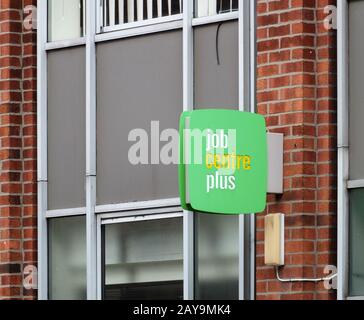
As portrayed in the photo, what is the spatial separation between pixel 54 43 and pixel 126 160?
1572 millimetres

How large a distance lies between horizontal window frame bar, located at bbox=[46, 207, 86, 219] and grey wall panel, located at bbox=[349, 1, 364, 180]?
293 cm

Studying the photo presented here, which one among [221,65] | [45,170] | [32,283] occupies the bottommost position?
[32,283]

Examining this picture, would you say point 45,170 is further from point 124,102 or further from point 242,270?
point 242,270

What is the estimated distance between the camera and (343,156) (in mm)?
11703

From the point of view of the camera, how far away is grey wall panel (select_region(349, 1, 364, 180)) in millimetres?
11664

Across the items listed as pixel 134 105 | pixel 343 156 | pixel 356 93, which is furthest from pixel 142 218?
pixel 356 93

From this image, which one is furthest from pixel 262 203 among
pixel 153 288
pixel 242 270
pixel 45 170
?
pixel 45 170

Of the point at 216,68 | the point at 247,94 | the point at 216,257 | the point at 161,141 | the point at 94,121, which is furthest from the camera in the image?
the point at 94,121

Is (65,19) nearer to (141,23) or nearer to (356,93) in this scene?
(141,23)

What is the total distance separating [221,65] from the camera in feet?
41.4

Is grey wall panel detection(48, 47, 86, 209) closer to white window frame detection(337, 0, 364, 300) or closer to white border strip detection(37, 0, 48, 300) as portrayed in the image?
white border strip detection(37, 0, 48, 300)

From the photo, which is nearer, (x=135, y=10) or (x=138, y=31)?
(x=138, y=31)

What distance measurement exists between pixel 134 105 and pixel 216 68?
94 cm

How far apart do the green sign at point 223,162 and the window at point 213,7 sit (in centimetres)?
133
